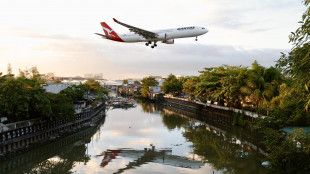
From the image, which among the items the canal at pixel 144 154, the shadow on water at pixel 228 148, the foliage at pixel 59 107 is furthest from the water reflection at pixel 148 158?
the foliage at pixel 59 107

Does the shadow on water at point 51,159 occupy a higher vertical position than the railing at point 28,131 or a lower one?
lower

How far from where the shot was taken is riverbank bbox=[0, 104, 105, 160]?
2723cm

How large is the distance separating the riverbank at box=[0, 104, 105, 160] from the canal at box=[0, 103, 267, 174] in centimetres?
85

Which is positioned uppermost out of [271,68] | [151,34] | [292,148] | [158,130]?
[151,34]

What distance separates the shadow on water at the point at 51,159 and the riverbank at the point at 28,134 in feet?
2.39

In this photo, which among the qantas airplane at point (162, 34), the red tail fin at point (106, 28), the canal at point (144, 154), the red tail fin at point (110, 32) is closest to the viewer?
the canal at point (144, 154)

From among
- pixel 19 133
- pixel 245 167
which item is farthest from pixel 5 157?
pixel 245 167

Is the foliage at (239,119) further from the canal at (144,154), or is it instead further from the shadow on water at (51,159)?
the shadow on water at (51,159)

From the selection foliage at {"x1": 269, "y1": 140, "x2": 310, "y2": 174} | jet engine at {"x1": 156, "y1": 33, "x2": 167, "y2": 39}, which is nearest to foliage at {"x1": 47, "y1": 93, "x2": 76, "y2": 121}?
jet engine at {"x1": 156, "y1": 33, "x2": 167, "y2": 39}

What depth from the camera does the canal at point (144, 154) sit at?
26281mm

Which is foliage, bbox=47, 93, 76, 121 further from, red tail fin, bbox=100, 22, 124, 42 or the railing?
red tail fin, bbox=100, 22, 124, 42

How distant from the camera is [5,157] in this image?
27.0 m

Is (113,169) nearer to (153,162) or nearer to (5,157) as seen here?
(153,162)

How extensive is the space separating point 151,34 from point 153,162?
713 inches
